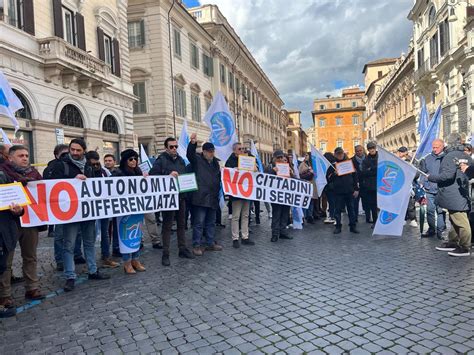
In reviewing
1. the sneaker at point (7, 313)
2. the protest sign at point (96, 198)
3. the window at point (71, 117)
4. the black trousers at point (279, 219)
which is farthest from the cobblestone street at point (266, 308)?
the window at point (71, 117)

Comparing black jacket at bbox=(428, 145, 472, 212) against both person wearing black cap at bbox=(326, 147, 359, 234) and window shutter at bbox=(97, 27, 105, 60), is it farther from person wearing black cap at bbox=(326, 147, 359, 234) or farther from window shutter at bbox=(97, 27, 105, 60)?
window shutter at bbox=(97, 27, 105, 60)

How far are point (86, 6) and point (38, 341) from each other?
18.1 meters

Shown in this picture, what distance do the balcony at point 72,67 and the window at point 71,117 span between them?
96 centimetres

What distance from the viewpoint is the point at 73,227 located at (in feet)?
17.5

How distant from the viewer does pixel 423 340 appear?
331 centimetres

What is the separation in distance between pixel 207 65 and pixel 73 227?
30.8 m

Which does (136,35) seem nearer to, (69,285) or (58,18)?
(58,18)

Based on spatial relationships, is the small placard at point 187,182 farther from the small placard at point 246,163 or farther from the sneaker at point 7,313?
the sneaker at point 7,313

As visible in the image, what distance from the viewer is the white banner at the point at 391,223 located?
7066mm

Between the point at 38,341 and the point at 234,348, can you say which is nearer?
the point at 234,348

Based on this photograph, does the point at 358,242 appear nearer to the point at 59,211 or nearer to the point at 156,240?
the point at 156,240

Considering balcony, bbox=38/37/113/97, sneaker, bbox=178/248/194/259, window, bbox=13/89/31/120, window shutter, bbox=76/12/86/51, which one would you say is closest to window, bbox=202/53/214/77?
balcony, bbox=38/37/113/97

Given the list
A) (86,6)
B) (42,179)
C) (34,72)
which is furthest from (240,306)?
(86,6)

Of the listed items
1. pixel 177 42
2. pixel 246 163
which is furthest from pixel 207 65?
pixel 246 163
